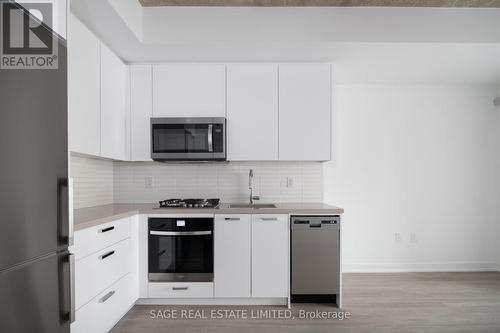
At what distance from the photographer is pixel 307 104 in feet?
10.5

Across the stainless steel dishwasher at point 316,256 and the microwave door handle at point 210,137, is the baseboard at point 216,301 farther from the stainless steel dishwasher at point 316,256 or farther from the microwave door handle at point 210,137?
the microwave door handle at point 210,137

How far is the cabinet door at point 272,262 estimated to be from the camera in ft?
9.45

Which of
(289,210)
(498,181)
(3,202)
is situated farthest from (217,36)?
(498,181)

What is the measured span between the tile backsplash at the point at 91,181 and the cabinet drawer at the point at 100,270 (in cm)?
66

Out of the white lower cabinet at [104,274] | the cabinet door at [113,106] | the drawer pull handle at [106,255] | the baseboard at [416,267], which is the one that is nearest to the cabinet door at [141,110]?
the cabinet door at [113,106]

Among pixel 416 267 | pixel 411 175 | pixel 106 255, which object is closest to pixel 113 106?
pixel 106 255

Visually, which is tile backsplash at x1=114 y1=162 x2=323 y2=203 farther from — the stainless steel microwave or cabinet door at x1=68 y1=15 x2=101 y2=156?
cabinet door at x1=68 y1=15 x2=101 y2=156

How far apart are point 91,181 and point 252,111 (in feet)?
5.76

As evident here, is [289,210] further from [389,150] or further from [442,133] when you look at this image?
[442,133]

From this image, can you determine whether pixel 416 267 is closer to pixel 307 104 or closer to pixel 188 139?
pixel 307 104

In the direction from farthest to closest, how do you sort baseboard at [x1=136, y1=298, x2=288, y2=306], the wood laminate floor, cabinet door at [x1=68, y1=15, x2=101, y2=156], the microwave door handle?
1. the microwave door handle
2. baseboard at [x1=136, y1=298, x2=288, y2=306]
3. the wood laminate floor
4. cabinet door at [x1=68, y1=15, x2=101, y2=156]

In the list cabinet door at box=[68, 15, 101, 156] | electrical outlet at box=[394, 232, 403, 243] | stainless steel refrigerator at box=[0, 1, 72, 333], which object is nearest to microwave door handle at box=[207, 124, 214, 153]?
cabinet door at box=[68, 15, 101, 156]

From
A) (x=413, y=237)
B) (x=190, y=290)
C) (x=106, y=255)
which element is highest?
(x=106, y=255)

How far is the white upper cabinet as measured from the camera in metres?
3.19
